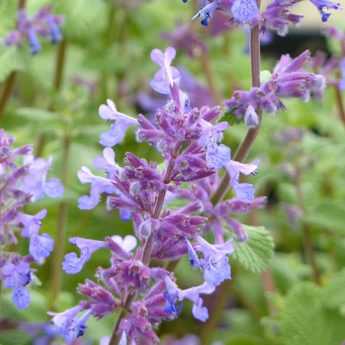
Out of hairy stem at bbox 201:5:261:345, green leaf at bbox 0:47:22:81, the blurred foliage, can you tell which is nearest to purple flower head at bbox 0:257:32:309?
→ the blurred foliage

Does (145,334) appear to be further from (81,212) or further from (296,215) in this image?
(81,212)

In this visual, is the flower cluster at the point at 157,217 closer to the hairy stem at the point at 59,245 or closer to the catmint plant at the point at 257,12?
the catmint plant at the point at 257,12

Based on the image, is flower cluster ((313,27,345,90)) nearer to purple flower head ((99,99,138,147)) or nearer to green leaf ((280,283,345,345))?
green leaf ((280,283,345,345))

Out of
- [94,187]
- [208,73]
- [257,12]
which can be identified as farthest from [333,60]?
[94,187]

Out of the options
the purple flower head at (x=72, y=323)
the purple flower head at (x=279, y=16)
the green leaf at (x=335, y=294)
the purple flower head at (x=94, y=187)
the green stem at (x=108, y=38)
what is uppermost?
the green stem at (x=108, y=38)

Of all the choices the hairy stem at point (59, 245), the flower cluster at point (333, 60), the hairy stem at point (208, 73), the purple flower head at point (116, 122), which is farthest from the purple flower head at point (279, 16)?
the hairy stem at point (208, 73)
